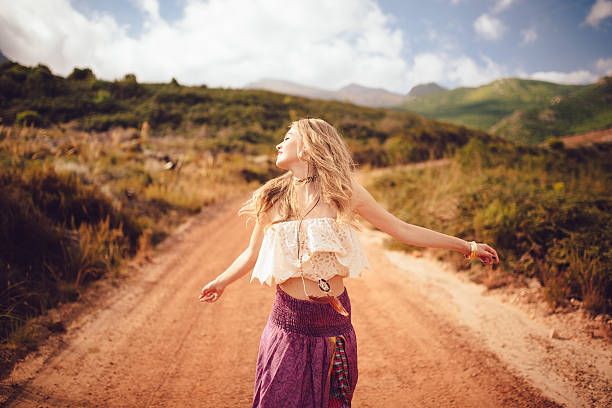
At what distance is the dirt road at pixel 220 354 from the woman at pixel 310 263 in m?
1.13

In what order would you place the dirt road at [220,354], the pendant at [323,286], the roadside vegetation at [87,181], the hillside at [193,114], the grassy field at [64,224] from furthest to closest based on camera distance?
1. the hillside at [193,114]
2. the roadside vegetation at [87,181]
3. the grassy field at [64,224]
4. the dirt road at [220,354]
5. the pendant at [323,286]

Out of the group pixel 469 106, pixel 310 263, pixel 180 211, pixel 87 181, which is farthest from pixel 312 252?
pixel 469 106

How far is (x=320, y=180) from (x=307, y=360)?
937 millimetres

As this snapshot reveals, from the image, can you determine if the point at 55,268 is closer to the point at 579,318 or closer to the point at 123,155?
the point at 579,318

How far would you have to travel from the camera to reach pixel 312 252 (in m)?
1.48

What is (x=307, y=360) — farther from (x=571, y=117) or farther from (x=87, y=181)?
(x=571, y=117)

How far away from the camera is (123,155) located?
10.8m

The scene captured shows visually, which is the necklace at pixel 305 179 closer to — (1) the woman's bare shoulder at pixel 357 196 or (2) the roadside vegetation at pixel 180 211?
(1) the woman's bare shoulder at pixel 357 196

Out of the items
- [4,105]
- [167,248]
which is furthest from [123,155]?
[4,105]

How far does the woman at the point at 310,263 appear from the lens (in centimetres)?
153

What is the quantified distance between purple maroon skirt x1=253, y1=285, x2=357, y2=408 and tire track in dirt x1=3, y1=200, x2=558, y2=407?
1052mm

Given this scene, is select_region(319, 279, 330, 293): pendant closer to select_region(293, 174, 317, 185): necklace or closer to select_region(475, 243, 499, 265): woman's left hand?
select_region(293, 174, 317, 185): necklace

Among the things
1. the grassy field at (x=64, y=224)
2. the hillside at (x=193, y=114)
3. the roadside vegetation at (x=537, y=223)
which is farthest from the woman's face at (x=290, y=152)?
the hillside at (x=193, y=114)

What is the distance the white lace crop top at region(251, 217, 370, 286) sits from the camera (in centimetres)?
152
